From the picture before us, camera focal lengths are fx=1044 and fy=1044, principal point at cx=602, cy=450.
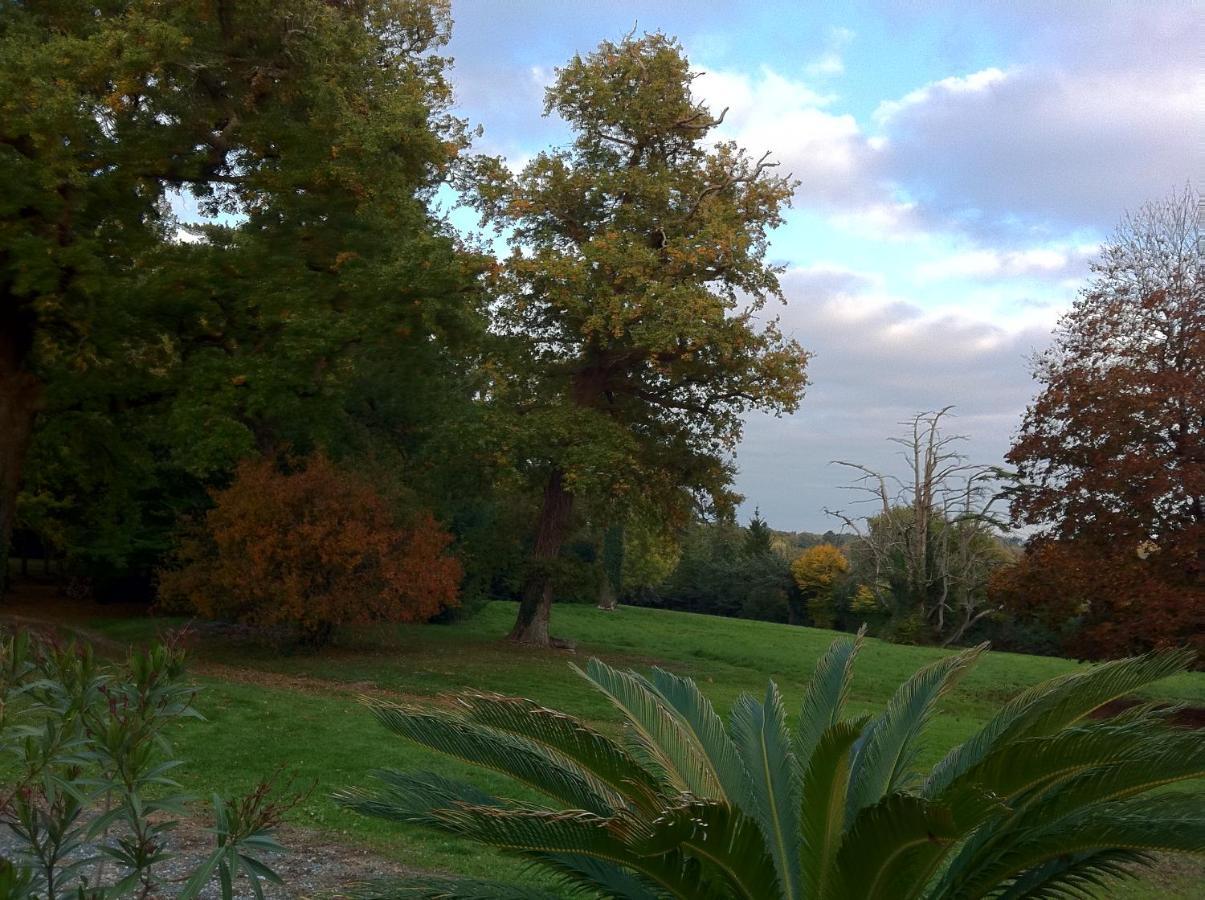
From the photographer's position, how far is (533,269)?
65.3 ft

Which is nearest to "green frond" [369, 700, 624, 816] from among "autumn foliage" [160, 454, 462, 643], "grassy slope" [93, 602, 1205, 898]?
"grassy slope" [93, 602, 1205, 898]

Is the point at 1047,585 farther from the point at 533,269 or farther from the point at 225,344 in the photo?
the point at 225,344

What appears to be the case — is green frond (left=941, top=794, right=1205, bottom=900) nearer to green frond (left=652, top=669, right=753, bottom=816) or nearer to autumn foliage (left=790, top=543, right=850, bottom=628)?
green frond (left=652, top=669, right=753, bottom=816)

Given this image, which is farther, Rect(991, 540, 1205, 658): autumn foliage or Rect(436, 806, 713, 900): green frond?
Rect(991, 540, 1205, 658): autumn foliage

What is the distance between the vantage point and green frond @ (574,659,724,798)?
4.83m

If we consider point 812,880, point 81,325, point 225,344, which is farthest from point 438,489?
point 812,880

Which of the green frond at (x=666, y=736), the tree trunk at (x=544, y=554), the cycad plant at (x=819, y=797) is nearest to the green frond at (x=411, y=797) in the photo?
the cycad plant at (x=819, y=797)

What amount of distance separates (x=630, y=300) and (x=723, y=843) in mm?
16551

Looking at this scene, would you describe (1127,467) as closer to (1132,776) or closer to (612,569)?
(1132,776)

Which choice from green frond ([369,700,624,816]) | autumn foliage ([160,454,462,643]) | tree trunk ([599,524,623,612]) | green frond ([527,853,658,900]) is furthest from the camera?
tree trunk ([599,524,623,612])

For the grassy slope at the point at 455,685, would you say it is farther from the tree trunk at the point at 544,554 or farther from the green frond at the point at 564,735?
the green frond at the point at 564,735

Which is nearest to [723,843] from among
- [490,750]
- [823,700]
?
[490,750]

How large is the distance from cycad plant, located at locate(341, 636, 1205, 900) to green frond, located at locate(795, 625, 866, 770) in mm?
12

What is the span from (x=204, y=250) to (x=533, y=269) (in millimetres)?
6171
